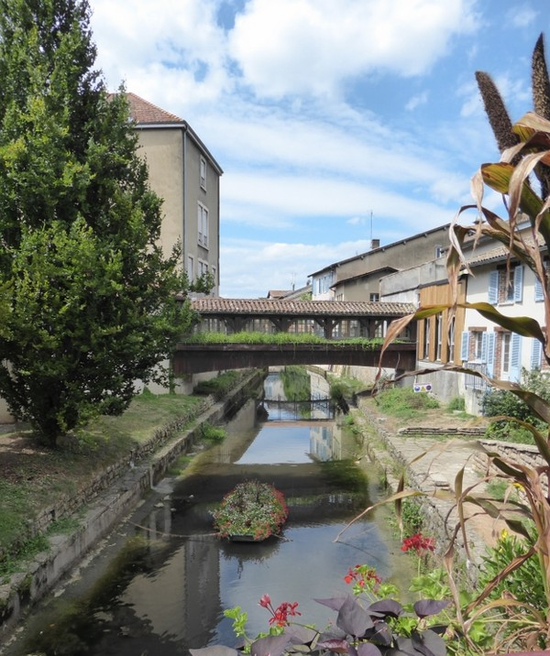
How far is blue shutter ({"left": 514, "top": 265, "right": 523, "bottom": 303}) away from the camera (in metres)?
14.0

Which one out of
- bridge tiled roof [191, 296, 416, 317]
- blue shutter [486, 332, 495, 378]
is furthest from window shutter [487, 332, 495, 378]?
bridge tiled roof [191, 296, 416, 317]

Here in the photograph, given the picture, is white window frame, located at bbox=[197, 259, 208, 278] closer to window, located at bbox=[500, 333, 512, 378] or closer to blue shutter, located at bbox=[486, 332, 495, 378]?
blue shutter, located at bbox=[486, 332, 495, 378]

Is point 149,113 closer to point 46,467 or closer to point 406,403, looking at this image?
point 406,403

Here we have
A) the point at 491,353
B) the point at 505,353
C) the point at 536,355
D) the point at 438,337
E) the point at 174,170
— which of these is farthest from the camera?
the point at 174,170

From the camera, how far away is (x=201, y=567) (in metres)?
8.62

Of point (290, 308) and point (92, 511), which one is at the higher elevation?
point (290, 308)

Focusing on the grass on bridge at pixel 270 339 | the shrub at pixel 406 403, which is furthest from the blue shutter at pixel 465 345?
the grass on bridge at pixel 270 339

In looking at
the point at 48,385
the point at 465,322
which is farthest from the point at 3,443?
the point at 465,322

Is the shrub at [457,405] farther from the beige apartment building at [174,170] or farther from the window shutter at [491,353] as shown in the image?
the beige apartment building at [174,170]

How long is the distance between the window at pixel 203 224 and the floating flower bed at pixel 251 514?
17.7m

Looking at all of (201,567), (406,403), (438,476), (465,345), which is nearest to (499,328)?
(465,345)

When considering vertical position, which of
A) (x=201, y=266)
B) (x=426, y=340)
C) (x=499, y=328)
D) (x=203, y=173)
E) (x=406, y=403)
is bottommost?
(x=406, y=403)

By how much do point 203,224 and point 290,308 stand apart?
303 inches

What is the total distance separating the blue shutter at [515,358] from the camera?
1402 cm
